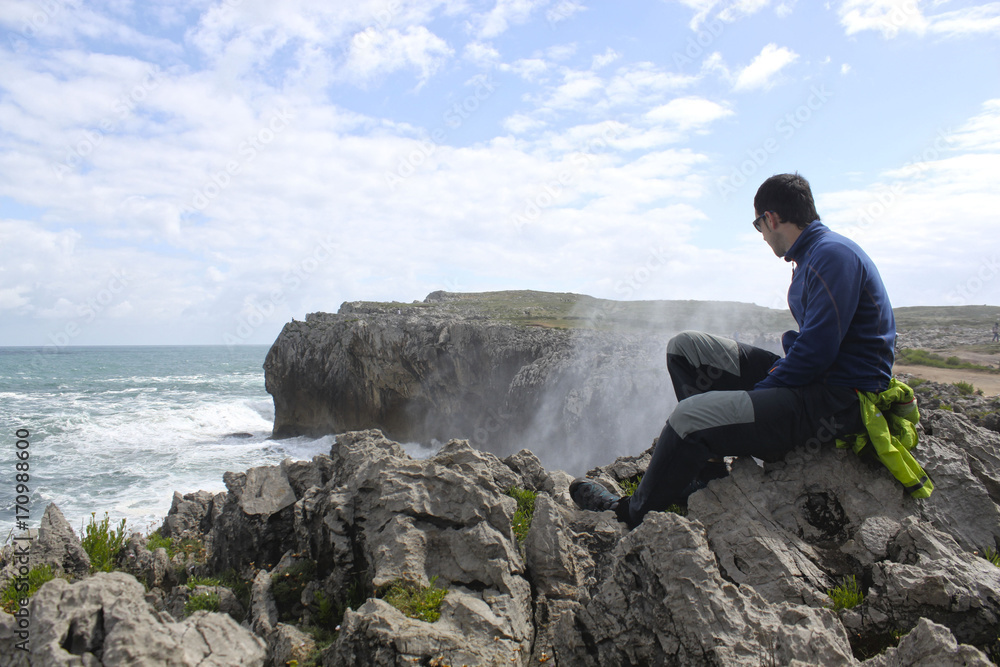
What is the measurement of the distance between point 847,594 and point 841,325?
1863 millimetres

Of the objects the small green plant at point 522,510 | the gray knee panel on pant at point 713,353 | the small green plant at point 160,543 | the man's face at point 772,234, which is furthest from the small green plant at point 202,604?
the man's face at point 772,234

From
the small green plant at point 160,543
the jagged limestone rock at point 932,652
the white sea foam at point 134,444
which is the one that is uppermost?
the jagged limestone rock at point 932,652

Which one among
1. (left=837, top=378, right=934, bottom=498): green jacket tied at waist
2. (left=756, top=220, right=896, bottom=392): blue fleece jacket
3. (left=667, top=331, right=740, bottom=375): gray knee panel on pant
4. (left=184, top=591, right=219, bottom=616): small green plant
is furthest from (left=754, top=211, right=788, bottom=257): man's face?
(left=184, top=591, right=219, bottom=616): small green plant

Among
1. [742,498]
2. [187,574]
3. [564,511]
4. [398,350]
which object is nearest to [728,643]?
[742,498]

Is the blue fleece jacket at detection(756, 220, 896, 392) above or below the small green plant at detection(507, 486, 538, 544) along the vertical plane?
above

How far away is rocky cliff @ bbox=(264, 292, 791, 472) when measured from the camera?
2703 cm

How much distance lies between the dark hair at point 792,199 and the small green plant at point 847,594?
277 centimetres

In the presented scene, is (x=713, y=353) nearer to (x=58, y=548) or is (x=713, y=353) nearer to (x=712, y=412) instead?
(x=712, y=412)

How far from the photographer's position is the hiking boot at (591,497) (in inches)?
230

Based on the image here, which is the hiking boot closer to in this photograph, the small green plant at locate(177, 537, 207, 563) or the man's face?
the man's face


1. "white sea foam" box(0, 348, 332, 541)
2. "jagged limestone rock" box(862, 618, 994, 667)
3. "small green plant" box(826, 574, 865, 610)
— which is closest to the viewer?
"jagged limestone rock" box(862, 618, 994, 667)

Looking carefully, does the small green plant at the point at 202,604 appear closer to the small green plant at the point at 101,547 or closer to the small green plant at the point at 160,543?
the small green plant at the point at 101,547

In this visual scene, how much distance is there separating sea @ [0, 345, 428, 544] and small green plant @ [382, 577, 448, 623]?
467 cm

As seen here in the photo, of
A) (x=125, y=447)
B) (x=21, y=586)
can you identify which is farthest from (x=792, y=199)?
(x=125, y=447)
